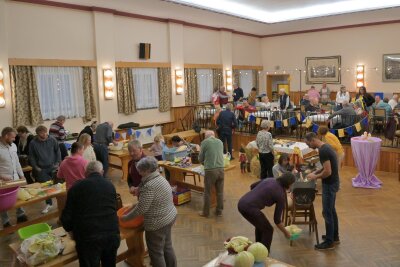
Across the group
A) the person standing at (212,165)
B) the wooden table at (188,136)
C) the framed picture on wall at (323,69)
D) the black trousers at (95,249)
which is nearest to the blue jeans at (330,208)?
the person standing at (212,165)

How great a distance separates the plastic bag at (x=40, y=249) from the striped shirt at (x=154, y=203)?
745 mm

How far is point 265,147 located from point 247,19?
22.4ft

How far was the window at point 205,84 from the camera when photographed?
14.3 m

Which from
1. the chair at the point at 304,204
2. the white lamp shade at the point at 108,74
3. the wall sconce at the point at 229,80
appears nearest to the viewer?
the chair at the point at 304,204

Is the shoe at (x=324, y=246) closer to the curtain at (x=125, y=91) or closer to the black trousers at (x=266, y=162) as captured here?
the black trousers at (x=266, y=162)

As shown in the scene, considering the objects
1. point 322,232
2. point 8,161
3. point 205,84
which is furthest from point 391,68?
point 8,161

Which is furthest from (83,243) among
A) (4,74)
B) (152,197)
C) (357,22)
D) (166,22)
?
(357,22)

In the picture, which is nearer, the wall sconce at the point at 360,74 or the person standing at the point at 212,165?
the person standing at the point at 212,165

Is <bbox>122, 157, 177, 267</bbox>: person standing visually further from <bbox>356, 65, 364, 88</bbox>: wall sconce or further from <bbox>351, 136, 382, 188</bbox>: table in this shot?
<bbox>356, 65, 364, 88</bbox>: wall sconce

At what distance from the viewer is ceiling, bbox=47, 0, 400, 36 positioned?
1045cm

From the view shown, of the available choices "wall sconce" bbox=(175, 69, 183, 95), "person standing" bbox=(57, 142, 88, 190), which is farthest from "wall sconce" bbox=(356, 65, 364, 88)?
"person standing" bbox=(57, 142, 88, 190)

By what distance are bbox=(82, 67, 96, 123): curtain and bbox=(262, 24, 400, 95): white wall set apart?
9.28 meters

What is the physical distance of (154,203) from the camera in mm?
3689

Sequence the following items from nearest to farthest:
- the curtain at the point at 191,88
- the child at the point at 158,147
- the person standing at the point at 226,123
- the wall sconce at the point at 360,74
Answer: the child at the point at 158,147 → the person standing at the point at 226,123 → the curtain at the point at 191,88 → the wall sconce at the point at 360,74
